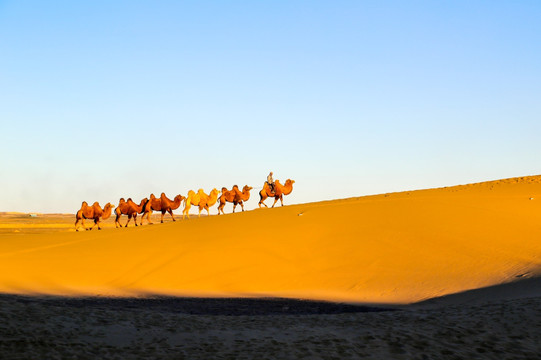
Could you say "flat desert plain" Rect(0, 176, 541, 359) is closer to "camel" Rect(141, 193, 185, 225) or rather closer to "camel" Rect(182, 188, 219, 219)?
"camel" Rect(141, 193, 185, 225)

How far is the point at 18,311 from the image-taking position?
Answer: 914cm

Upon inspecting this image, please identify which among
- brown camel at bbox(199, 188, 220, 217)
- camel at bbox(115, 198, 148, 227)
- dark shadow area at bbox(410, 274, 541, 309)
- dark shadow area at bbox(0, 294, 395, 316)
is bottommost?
dark shadow area at bbox(0, 294, 395, 316)

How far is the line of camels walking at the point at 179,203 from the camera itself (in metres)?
35.1

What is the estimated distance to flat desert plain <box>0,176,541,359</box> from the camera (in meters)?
8.31

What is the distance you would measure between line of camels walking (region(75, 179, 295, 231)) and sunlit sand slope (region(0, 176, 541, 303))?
9.31 m

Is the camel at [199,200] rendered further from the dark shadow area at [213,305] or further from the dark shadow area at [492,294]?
the dark shadow area at [492,294]

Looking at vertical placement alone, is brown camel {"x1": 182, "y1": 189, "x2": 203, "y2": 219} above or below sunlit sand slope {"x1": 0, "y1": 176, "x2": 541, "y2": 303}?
above

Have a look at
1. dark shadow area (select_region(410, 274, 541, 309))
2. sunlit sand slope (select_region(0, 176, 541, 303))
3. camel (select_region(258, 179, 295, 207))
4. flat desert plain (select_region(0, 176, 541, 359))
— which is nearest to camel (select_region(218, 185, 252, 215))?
camel (select_region(258, 179, 295, 207))

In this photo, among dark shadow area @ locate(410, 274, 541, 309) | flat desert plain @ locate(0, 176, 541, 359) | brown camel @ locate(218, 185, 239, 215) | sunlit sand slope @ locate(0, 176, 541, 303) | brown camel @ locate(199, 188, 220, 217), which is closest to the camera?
flat desert plain @ locate(0, 176, 541, 359)

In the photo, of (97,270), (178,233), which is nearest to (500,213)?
(178,233)

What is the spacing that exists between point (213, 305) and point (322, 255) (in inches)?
237

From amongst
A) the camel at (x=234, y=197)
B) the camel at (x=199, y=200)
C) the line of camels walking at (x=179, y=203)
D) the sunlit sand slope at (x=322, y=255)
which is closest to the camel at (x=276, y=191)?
the line of camels walking at (x=179, y=203)

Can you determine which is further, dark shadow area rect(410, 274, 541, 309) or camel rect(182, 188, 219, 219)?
camel rect(182, 188, 219, 219)

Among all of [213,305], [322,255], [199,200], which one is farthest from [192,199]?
[213,305]
